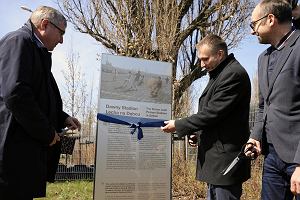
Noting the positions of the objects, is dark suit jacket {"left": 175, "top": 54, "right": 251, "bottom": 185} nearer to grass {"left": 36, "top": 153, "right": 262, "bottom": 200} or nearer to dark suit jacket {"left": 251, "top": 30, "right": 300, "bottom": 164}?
dark suit jacket {"left": 251, "top": 30, "right": 300, "bottom": 164}

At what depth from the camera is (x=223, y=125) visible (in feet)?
11.2

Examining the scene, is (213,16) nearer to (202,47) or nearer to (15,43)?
(202,47)

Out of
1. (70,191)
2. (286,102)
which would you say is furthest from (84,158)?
(286,102)

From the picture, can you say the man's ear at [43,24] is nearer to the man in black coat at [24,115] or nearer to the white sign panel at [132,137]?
the man in black coat at [24,115]

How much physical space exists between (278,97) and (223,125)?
687mm

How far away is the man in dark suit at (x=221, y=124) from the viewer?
3322 millimetres

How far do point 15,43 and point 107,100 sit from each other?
1.56 metres

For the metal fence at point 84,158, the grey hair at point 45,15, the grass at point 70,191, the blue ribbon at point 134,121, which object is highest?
the grey hair at point 45,15

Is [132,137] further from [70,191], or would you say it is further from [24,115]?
[70,191]

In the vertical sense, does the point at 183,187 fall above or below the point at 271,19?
below

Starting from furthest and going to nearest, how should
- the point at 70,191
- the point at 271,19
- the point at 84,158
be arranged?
the point at 84,158 → the point at 70,191 → the point at 271,19

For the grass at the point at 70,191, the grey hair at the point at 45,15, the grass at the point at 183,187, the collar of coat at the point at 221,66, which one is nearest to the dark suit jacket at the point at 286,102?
the collar of coat at the point at 221,66

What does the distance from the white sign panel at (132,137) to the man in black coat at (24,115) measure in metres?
1.17

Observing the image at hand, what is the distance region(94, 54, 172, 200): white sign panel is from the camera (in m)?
4.30
